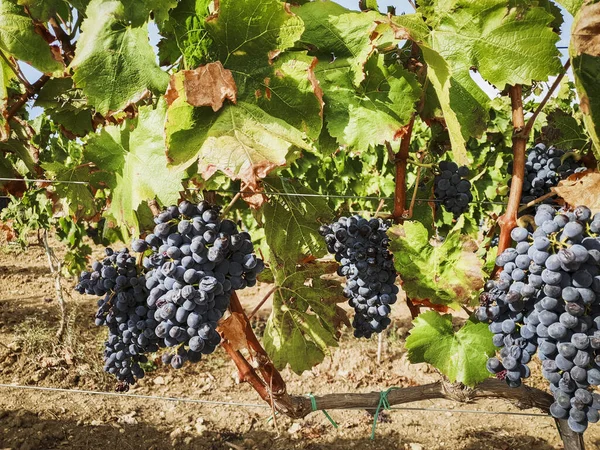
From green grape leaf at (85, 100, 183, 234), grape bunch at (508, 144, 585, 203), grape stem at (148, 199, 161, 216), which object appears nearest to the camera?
green grape leaf at (85, 100, 183, 234)

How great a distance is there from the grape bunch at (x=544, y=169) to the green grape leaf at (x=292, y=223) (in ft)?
2.27

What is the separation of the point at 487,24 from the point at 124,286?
49.9 inches

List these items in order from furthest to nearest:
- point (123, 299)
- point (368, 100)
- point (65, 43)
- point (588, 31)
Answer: point (65, 43), point (123, 299), point (368, 100), point (588, 31)

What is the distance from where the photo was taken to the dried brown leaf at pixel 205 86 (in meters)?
1.16

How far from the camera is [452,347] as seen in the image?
1.59 meters

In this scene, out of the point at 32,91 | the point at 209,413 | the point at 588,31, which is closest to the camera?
the point at 588,31

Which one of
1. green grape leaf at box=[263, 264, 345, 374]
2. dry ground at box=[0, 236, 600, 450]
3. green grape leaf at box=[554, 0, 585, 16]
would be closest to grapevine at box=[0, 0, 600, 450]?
green grape leaf at box=[554, 0, 585, 16]

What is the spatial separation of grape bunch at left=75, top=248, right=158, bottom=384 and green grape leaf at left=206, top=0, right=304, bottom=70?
69 cm

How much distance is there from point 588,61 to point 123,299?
1345 mm

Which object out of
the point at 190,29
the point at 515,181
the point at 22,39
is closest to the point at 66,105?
the point at 22,39

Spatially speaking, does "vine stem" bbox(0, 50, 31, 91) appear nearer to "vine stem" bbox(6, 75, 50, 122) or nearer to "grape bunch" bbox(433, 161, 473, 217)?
"vine stem" bbox(6, 75, 50, 122)

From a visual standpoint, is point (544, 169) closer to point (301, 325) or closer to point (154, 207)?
point (301, 325)

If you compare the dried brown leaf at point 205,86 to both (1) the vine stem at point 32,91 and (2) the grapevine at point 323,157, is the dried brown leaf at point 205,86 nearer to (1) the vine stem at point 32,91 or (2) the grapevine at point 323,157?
(2) the grapevine at point 323,157

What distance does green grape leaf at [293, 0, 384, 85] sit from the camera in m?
1.36
